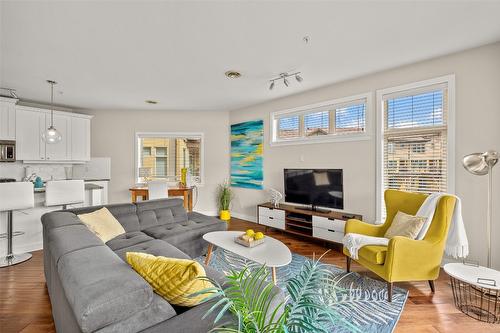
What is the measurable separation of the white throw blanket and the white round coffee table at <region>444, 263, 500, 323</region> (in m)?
0.26

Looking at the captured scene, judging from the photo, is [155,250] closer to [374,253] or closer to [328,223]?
[374,253]

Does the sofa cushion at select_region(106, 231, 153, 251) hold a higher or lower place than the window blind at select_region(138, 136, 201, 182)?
lower

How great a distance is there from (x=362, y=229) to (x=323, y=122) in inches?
83.5

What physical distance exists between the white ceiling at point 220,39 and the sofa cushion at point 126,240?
219 centimetres

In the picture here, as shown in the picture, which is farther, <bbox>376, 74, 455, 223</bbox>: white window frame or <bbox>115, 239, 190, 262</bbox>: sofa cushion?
<bbox>376, 74, 455, 223</bbox>: white window frame

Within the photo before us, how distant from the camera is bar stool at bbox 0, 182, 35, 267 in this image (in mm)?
3051

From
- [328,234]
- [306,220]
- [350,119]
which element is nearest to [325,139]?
[350,119]

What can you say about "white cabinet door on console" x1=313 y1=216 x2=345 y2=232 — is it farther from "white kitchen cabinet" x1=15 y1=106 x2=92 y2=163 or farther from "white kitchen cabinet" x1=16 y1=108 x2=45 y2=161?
"white kitchen cabinet" x1=16 y1=108 x2=45 y2=161

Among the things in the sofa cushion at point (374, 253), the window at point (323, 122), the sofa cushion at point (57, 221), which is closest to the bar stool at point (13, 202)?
the sofa cushion at point (57, 221)

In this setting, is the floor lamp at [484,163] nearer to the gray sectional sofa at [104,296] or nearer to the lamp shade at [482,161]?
the lamp shade at [482,161]

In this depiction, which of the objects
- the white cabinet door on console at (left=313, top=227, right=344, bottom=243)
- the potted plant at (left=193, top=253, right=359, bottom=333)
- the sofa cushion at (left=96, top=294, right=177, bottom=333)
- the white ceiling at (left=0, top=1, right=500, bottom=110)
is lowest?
the white cabinet door on console at (left=313, top=227, right=344, bottom=243)

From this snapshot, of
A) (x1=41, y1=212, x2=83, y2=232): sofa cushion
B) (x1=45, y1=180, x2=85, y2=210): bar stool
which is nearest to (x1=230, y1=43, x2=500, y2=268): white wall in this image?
(x1=41, y1=212, x2=83, y2=232): sofa cushion

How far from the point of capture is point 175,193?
533 cm

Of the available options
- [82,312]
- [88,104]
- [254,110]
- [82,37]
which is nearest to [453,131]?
[254,110]
